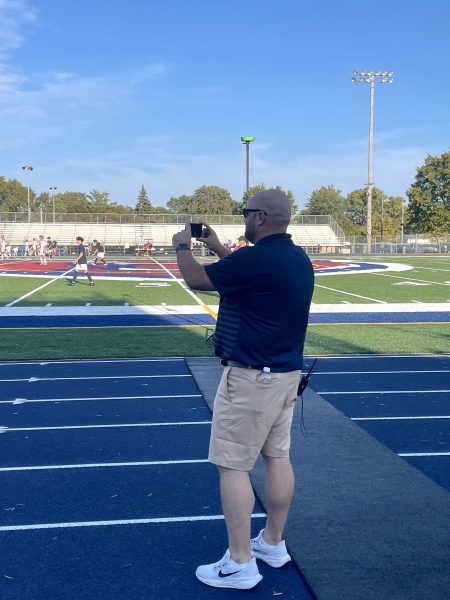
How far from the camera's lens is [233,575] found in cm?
359

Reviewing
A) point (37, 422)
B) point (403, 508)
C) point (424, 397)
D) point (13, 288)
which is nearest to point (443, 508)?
point (403, 508)

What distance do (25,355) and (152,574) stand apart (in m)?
7.49

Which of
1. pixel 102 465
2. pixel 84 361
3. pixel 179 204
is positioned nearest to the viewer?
pixel 102 465

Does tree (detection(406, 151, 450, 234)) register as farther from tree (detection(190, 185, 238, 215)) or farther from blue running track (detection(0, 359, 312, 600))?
blue running track (detection(0, 359, 312, 600))

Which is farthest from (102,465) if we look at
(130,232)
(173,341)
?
(130,232)

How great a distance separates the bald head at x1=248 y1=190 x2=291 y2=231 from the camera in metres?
3.59

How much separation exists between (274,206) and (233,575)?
6.35 feet

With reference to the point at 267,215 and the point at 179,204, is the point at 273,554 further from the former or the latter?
the point at 179,204

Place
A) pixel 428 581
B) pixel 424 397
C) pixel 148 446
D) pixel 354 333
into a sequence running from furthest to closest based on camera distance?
pixel 354 333 → pixel 424 397 → pixel 148 446 → pixel 428 581

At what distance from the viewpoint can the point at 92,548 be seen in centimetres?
407

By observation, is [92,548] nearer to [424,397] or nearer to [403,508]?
[403,508]

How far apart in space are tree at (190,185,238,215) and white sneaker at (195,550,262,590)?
128m

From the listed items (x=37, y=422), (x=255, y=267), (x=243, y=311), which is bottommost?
(x=37, y=422)

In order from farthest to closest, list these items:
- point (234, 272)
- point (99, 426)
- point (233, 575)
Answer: point (99, 426)
point (233, 575)
point (234, 272)
